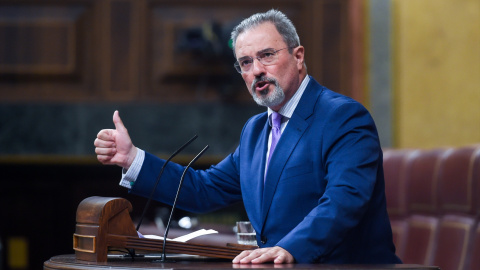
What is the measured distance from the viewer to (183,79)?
4418mm

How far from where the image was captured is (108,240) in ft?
5.25

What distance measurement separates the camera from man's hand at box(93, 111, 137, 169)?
1882 millimetres

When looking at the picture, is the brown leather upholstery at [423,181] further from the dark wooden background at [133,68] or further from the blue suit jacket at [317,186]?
the blue suit jacket at [317,186]

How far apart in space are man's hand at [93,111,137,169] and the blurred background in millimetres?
2378

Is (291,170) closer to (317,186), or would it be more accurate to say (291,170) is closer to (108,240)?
(317,186)

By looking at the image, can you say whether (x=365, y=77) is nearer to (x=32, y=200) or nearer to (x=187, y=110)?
(x=187, y=110)

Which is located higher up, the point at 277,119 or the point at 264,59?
the point at 264,59

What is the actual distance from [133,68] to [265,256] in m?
3.00

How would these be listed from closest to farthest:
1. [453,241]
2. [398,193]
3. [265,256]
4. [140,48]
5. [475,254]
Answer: [265,256], [475,254], [453,241], [398,193], [140,48]

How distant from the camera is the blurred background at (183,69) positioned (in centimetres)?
430

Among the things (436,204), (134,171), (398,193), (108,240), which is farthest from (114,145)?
(398,193)

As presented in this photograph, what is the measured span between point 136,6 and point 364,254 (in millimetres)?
2905

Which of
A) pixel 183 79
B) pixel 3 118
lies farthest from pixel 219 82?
pixel 3 118

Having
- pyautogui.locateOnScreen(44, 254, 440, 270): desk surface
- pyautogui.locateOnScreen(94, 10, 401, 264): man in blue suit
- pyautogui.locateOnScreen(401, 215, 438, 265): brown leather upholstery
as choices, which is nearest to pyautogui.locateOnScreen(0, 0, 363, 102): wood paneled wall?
pyautogui.locateOnScreen(401, 215, 438, 265): brown leather upholstery
